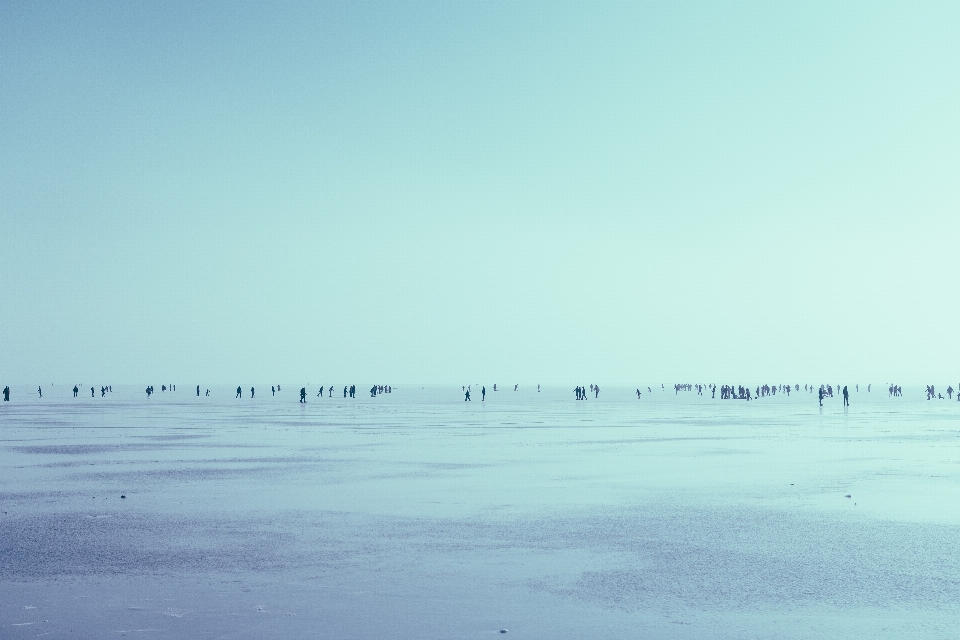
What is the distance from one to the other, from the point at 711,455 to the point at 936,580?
47.1 feet

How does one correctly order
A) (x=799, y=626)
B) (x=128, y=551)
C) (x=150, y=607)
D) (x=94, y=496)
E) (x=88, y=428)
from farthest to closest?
(x=88, y=428), (x=94, y=496), (x=128, y=551), (x=150, y=607), (x=799, y=626)

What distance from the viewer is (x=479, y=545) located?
1102 centimetres

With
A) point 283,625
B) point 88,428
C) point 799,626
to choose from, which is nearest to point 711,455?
Result: point 799,626

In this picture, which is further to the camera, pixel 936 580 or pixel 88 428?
pixel 88 428

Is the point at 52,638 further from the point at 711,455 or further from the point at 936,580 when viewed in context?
the point at 711,455

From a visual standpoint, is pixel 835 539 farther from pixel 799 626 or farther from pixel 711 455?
pixel 711 455

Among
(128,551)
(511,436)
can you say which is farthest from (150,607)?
(511,436)

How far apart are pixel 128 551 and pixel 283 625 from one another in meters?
4.09

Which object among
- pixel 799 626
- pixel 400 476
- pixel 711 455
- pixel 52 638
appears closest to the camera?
pixel 52 638

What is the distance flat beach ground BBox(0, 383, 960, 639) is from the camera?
7719mm

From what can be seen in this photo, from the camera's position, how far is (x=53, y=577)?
9.18m

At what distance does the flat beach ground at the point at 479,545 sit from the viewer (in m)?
7.72

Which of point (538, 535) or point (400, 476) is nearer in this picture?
point (538, 535)

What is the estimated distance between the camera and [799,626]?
752 centimetres
